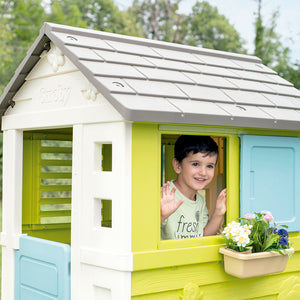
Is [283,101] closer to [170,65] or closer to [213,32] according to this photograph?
[170,65]

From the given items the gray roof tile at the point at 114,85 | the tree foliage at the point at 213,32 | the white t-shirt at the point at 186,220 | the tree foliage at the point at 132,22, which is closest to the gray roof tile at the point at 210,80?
the gray roof tile at the point at 114,85

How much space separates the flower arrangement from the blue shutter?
23 cm

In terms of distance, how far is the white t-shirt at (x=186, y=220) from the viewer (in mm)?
4824

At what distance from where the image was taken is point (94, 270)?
14.2ft

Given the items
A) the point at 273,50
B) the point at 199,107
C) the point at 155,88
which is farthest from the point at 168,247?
the point at 273,50

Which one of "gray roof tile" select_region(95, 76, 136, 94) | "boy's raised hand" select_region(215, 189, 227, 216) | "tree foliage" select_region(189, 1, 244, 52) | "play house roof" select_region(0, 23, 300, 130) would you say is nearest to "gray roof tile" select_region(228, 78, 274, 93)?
"play house roof" select_region(0, 23, 300, 130)

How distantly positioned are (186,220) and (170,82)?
1.28 m

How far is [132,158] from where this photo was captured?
409 cm

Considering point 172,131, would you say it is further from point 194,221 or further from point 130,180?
point 194,221

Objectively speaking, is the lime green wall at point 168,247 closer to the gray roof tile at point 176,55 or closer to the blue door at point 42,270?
the blue door at point 42,270

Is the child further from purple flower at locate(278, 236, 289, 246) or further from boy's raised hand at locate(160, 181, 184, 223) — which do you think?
purple flower at locate(278, 236, 289, 246)

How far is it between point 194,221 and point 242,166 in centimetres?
71

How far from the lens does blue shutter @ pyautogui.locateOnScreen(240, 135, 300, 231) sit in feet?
15.8

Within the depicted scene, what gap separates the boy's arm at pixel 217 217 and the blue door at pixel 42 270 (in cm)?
132
